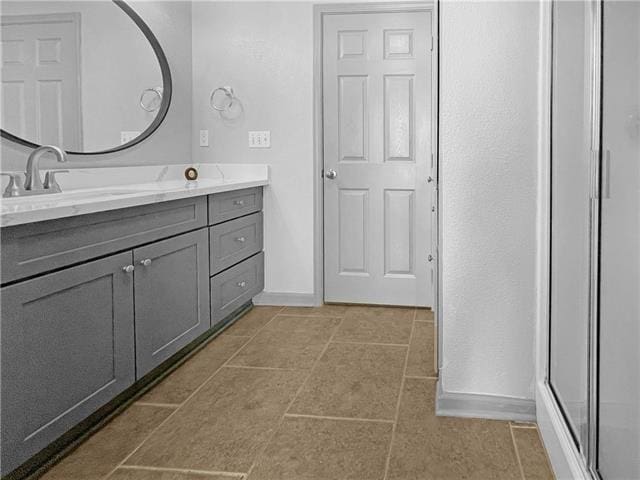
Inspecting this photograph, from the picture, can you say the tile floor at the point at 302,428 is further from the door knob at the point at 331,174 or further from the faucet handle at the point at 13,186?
the door knob at the point at 331,174

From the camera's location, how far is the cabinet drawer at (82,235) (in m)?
2.11

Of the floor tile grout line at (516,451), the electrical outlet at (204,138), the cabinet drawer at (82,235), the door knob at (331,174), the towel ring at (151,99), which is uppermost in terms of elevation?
the towel ring at (151,99)

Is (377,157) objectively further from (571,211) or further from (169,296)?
(571,211)

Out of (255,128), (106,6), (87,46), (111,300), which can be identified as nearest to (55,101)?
(87,46)

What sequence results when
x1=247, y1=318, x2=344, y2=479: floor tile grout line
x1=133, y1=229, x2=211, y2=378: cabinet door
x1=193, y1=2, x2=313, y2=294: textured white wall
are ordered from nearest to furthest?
x1=247, y1=318, x2=344, y2=479: floor tile grout line, x1=133, y1=229, x2=211, y2=378: cabinet door, x1=193, y1=2, x2=313, y2=294: textured white wall

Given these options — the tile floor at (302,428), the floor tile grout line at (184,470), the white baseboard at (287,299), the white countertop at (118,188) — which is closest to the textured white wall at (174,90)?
the white countertop at (118,188)

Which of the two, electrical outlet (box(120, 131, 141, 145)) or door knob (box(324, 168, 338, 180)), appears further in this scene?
door knob (box(324, 168, 338, 180))

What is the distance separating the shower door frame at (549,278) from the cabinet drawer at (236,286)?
1.87m

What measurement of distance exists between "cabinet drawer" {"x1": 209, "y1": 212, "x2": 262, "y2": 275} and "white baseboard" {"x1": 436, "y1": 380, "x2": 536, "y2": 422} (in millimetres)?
1596

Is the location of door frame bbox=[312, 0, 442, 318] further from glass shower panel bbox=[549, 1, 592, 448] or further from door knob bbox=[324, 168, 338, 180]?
glass shower panel bbox=[549, 1, 592, 448]

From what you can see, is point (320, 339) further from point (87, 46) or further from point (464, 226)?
point (87, 46)

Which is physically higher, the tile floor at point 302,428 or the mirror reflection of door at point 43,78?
the mirror reflection of door at point 43,78

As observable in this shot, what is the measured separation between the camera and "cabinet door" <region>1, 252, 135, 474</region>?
2088mm

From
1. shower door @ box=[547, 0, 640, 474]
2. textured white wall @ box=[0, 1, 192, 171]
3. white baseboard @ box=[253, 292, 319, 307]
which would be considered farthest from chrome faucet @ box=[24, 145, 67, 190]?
white baseboard @ box=[253, 292, 319, 307]
